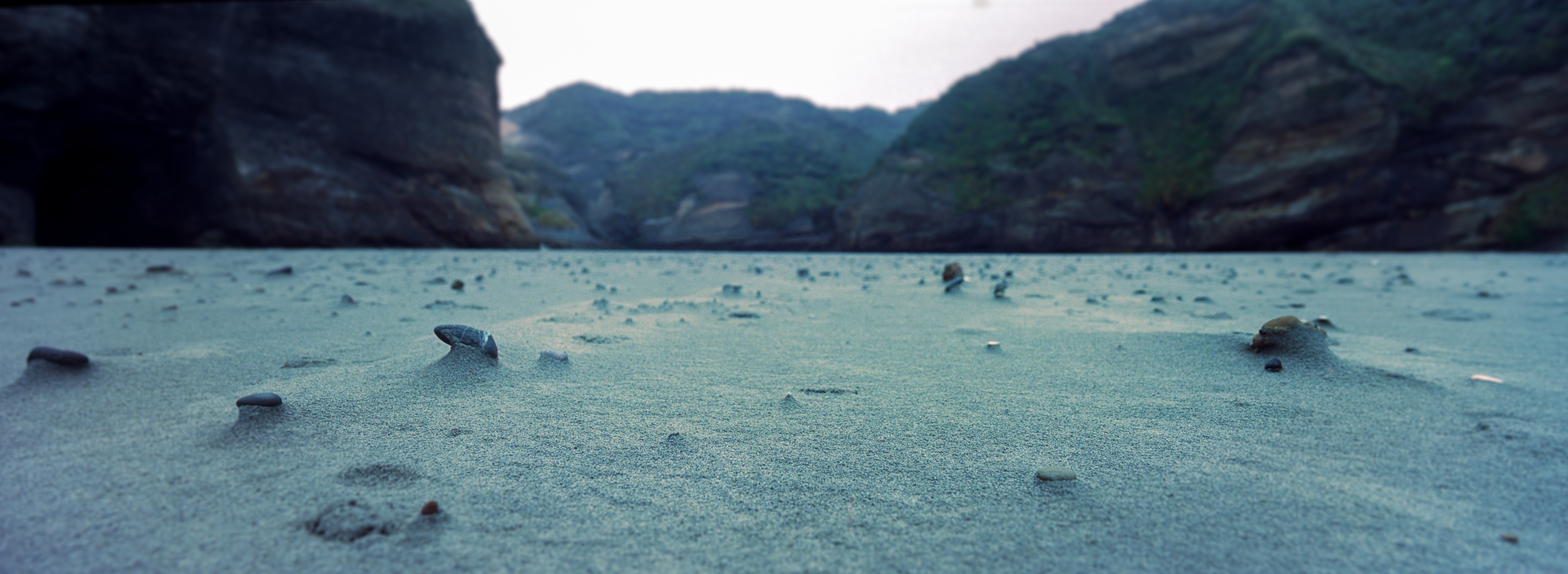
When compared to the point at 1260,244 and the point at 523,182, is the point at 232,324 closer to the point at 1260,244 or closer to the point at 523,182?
the point at 1260,244

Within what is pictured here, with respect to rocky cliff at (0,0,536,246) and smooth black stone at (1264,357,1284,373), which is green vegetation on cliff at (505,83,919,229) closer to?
rocky cliff at (0,0,536,246)

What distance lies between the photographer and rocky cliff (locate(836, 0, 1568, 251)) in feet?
55.6

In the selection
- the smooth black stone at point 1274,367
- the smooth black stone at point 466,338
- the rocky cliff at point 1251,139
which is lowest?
the smooth black stone at point 1274,367

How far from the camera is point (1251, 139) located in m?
21.8

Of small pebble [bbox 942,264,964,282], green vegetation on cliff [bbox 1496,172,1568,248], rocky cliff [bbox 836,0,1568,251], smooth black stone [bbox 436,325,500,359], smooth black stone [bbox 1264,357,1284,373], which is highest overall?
rocky cliff [bbox 836,0,1568,251]

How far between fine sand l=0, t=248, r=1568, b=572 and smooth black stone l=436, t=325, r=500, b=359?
0.03 m

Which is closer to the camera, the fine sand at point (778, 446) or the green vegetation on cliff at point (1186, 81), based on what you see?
the fine sand at point (778, 446)

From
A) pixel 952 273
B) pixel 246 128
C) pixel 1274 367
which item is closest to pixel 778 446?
pixel 1274 367

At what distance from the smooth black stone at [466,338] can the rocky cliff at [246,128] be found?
20774 mm

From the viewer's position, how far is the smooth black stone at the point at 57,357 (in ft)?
5.57

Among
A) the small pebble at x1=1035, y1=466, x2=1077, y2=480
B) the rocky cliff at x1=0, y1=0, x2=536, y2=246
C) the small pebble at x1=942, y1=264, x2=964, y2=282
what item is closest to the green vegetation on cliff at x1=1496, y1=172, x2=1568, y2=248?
the small pebble at x1=942, y1=264, x2=964, y2=282

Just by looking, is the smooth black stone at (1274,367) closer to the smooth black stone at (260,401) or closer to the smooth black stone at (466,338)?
the smooth black stone at (466,338)

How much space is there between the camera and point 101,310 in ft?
10.1

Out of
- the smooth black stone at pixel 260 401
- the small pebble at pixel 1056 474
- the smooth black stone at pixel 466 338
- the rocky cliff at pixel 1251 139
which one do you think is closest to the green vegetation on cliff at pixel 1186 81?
the rocky cliff at pixel 1251 139
